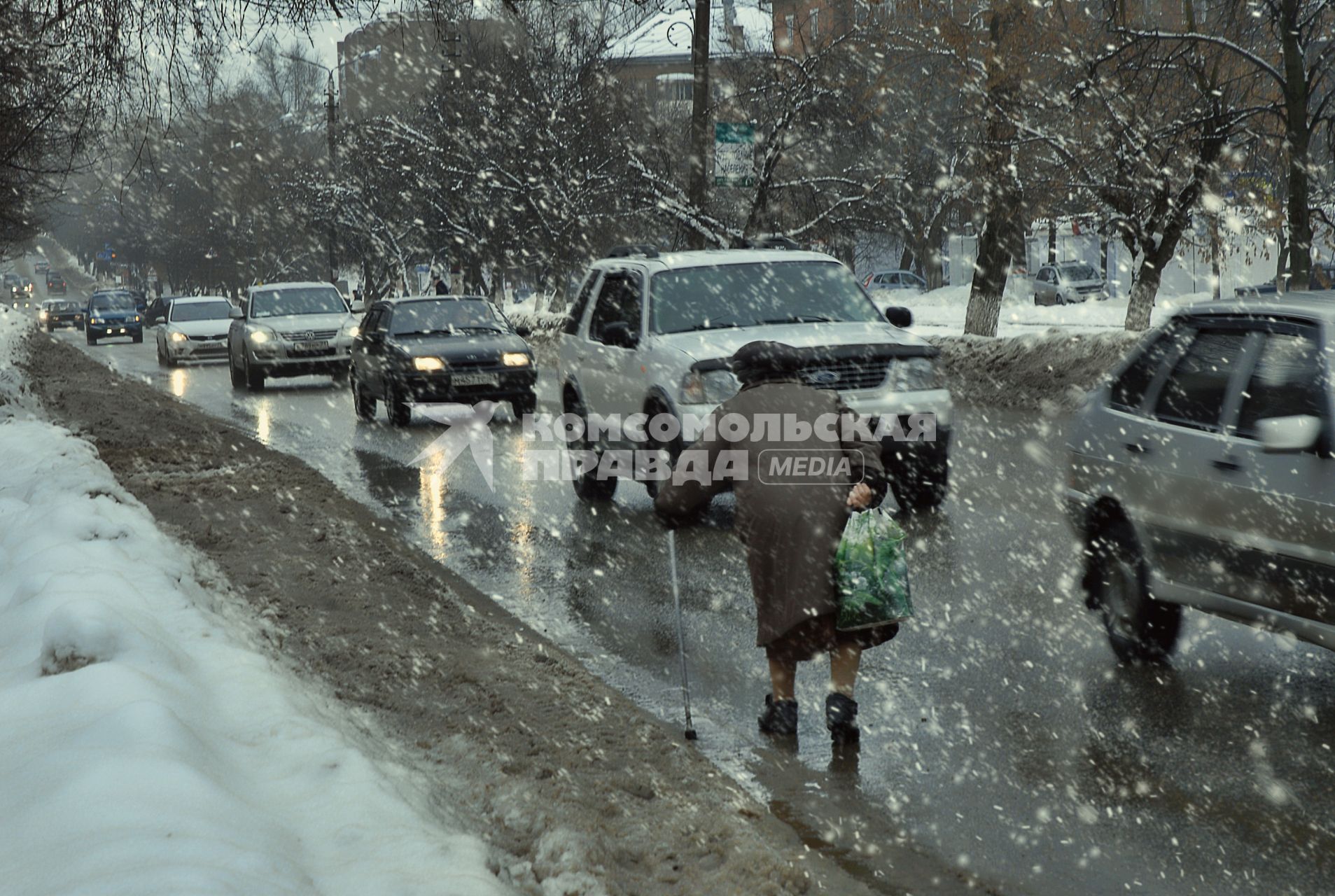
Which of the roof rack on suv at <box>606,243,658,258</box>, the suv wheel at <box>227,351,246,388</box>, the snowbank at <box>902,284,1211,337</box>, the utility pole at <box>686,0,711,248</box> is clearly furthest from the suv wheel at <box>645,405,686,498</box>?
the snowbank at <box>902,284,1211,337</box>

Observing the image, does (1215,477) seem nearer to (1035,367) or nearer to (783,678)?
(783,678)

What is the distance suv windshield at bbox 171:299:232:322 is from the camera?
1302 inches

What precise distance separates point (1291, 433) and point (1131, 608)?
1.61m

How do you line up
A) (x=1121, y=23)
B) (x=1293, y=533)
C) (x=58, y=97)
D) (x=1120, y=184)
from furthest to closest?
1. (x=1120, y=184)
2. (x=1121, y=23)
3. (x=58, y=97)
4. (x=1293, y=533)

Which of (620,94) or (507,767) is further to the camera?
(620,94)

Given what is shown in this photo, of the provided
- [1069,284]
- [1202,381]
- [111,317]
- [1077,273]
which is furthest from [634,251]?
[1077,273]

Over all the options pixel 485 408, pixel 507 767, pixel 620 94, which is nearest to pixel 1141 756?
pixel 507 767

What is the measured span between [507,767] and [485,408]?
1553 centimetres

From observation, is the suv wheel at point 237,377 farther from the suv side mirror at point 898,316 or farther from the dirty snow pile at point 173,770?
the dirty snow pile at point 173,770

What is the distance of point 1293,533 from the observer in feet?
17.1

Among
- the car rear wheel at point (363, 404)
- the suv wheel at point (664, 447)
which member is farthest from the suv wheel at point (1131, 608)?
the car rear wheel at point (363, 404)

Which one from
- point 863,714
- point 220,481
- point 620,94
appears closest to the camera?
point 863,714

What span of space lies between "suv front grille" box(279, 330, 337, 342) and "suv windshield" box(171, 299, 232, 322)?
29.7 ft

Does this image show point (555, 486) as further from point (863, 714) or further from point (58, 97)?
point (863, 714)
